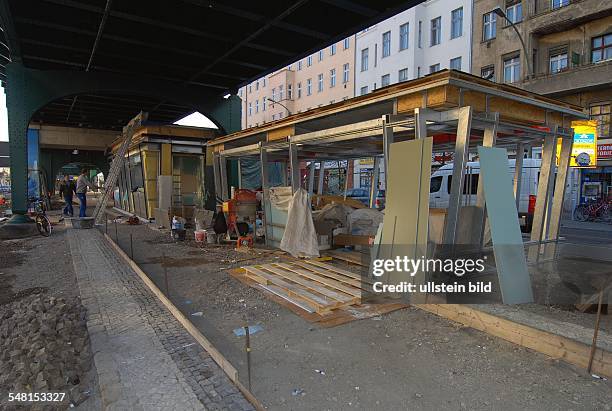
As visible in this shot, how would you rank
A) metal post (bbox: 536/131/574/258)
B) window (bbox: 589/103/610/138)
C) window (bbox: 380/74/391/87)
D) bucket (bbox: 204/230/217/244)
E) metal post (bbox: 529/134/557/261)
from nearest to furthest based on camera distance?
metal post (bbox: 529/134/557/261)
metal post (bbox: 536/131/574/258)
bucket (bbox: 204/230/217/244)
window (bbox: 589/103/610/138)
window (bbox: 380/74/391/87)

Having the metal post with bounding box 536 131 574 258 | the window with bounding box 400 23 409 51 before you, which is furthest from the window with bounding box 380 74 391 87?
the metal post with bounding box 536 131 574 258

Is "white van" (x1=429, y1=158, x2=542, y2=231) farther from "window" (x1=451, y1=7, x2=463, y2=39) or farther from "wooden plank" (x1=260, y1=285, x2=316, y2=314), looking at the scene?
"window" (x1=451, y1=7, x2=463, y2=39)

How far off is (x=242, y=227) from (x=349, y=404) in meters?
7.64

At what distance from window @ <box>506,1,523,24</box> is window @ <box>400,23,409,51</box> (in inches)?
337

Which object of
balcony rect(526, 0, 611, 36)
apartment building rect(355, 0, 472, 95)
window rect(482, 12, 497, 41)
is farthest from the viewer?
apartment building rect(355, 0, 472, 95)

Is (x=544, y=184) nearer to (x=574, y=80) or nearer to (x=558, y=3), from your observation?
(x=574, y=80)

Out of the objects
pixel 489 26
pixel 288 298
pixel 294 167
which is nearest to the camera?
pixel 288 298

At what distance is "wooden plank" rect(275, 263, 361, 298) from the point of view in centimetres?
524

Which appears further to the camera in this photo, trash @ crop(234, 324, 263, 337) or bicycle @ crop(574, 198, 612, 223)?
bicycle @ crop(574, 198, 612, 223)

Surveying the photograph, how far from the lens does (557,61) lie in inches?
877

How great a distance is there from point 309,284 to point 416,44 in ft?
97.5

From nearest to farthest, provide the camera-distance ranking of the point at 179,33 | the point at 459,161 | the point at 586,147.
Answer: the point at 459,161 < the point at 179,33 < the point at 586,147

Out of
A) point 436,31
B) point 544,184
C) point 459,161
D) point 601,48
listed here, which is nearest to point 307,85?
point 436,31

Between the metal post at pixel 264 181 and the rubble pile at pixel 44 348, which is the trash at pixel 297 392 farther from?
the metal post at pixel 264 181
